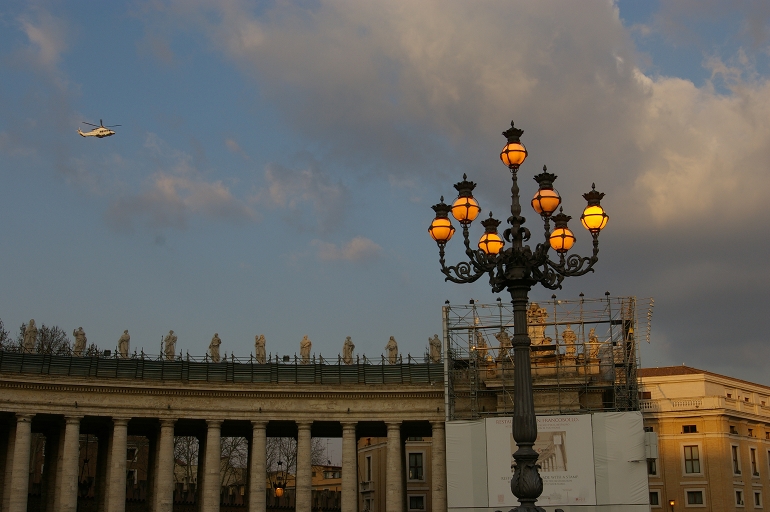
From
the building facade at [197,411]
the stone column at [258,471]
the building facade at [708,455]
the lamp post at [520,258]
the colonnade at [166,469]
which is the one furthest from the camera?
the building facade at [708,455]

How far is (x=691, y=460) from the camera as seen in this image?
88.1 m

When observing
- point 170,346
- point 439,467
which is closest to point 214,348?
point 170,346

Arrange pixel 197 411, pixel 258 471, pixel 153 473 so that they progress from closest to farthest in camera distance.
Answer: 1. pixel 258 471
2. pixel 197 411
3. pixel 153 473

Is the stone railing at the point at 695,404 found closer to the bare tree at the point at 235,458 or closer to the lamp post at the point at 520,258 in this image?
the bare tree at the point at 235,458

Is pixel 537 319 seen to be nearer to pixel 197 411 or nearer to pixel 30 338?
pixel 197 411

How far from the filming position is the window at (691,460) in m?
87.8

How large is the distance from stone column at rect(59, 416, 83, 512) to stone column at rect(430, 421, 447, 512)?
2371cm

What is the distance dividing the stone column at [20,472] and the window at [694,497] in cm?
5584

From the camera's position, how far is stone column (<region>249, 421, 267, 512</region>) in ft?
217

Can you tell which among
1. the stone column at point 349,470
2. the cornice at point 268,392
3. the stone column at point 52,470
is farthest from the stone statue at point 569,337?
the stone column at point 52,470

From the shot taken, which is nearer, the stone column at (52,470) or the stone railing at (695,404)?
the stone column at (52,470)

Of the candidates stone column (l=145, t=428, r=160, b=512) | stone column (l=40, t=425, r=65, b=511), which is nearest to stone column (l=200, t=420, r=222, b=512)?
stone column (l=145, t=428, r=160, b=512)

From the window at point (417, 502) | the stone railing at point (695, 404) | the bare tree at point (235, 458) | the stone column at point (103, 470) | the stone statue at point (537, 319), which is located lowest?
the window at point (417, 502)

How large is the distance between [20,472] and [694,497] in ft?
186
